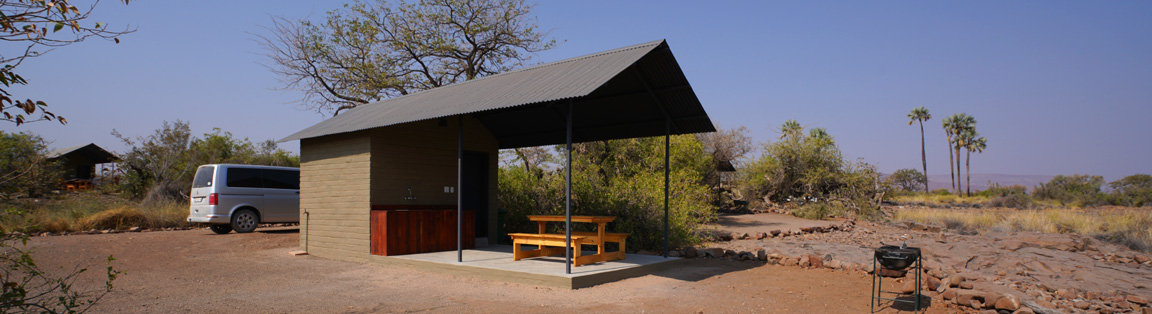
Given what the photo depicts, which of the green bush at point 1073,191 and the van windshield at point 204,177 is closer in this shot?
the van windshield at point 204,177

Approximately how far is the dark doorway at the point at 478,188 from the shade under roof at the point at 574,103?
0.62 meters

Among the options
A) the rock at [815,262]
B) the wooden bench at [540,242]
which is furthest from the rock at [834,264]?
the wooden bench at [540,242]

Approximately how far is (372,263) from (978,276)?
8.07 metres

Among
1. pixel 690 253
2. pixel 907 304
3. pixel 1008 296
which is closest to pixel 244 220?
pixel 690 253

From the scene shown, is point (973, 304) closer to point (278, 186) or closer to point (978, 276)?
point (978, 276)

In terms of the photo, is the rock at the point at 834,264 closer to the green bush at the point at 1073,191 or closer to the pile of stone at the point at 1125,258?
the pile of stone at the point at 1125,258

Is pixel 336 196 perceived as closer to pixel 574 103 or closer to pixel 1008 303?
pixel 574 103

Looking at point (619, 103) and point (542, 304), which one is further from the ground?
point (619, 103)

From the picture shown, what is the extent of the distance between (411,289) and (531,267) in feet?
5.07

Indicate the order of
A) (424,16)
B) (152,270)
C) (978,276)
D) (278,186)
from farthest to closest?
(424,16)
(278,186)
(152,270)
(978,276)

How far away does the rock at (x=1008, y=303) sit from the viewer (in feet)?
19.2

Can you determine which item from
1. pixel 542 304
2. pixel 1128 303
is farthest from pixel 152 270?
pixel 1128 303

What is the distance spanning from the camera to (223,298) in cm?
681

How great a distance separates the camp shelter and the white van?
3596 millimetres
